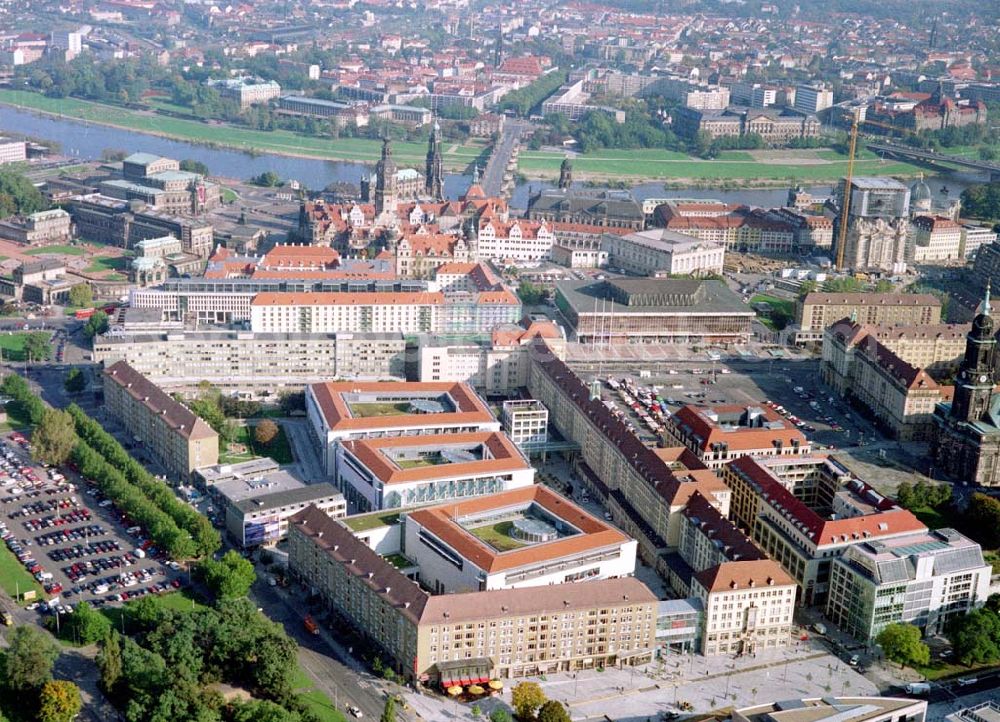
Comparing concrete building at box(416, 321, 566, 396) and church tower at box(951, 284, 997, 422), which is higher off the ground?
church tower at box(951, 284, 997, 422)

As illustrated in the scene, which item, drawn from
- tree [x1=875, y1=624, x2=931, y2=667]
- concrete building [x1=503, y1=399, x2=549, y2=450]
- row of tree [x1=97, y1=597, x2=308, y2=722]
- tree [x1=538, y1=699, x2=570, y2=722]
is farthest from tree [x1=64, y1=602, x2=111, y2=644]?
tree [x1=875, y1=624, x2=931, y2=667]

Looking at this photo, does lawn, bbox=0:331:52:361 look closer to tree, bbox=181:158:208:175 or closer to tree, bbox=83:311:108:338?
tree, bbox=83:311:108:338

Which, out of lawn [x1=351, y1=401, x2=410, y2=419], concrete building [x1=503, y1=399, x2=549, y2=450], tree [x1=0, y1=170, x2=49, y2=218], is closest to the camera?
lawn [x1=351, y1=401, x2=410, y2=419]

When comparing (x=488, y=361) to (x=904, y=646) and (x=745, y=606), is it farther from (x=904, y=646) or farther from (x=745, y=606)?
(x=904, y=646)

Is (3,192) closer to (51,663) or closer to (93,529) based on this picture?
(93,529)

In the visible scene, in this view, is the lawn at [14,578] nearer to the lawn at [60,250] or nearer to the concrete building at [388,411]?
the concrete building at [388,411]

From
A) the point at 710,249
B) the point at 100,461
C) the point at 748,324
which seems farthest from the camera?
the point at 710,249

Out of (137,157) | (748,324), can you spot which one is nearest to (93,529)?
(748,324)

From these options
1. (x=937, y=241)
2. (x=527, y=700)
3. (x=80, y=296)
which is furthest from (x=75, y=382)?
(x=937, y=241)
